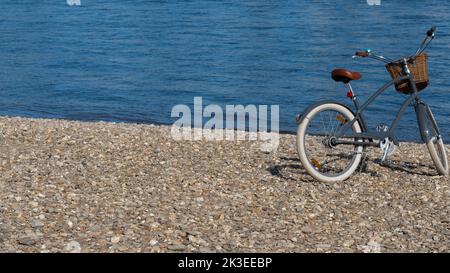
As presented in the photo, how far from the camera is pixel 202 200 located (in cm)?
828

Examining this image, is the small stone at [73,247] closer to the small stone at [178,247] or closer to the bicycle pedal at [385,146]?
the small stone at [178,247]

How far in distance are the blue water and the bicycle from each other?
22.6 ft

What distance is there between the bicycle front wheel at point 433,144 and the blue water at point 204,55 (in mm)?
6516

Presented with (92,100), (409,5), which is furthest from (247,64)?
(409,5)

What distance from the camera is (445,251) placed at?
22.6 feet

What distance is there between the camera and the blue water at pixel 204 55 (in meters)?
20.2

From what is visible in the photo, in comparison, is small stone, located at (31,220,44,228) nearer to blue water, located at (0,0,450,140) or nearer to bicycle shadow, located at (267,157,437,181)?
bicycle shadow, located at (267,157,437,181)

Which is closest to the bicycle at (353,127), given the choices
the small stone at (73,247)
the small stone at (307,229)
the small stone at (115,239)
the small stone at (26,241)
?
the small stone at (307,229)

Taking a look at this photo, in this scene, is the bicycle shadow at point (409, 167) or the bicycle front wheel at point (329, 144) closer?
the bicycle front wheel at point (329, 144)

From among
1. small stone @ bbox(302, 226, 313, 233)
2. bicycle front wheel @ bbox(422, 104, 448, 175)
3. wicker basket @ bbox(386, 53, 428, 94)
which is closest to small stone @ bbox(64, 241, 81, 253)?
small stone @ bbox(302, 226, 313, 233)

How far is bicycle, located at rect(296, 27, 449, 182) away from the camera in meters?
8.82

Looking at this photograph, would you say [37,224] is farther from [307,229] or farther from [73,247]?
[307,229]

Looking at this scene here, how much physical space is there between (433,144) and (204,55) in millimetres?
16897
